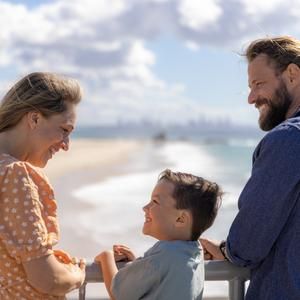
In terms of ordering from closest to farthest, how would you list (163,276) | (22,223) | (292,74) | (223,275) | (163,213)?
1. (22,223)
2. (163,276)
3. (163,213)
4. (223,275)
5. (292,74)

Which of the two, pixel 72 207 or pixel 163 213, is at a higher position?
pixel 163 213

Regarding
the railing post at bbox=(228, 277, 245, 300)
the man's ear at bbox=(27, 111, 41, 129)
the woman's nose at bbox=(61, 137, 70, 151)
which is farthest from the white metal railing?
the man's ear at bbox=(27, 111, 41, 129)

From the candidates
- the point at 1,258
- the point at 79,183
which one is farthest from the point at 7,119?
the point at 79,183

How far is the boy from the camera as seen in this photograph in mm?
2646

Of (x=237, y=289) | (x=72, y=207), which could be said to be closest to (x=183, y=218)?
(x=237, y=289)

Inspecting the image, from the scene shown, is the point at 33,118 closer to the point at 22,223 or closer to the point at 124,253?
the point at 22,223

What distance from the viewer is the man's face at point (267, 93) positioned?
3037mm

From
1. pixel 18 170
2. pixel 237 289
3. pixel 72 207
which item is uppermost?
pixel 18 170

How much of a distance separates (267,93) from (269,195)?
0.55 metres

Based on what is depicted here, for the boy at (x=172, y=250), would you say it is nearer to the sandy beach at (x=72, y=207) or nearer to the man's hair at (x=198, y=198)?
the man's hair at (x=198, y=198)

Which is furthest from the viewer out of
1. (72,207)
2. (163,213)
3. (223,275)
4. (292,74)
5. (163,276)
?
(72,207)

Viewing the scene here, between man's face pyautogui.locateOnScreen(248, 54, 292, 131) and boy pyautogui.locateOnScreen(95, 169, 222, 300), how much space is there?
1.74 ft

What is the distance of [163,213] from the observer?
276 cm

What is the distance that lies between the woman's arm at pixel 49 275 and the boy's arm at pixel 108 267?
0.92 ft
